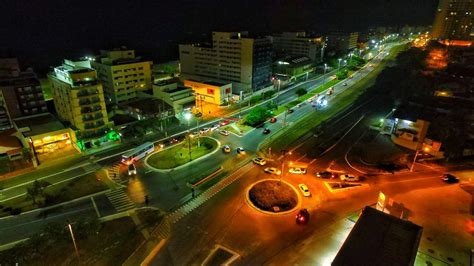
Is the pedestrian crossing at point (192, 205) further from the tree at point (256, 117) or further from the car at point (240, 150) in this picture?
the tree at point (256, 117)

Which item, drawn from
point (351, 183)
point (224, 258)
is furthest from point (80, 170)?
point (351, 183)

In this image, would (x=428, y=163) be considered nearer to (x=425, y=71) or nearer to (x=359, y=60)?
(x=425, y=71)

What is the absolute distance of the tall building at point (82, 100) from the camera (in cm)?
5566

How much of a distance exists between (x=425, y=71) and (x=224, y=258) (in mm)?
109762

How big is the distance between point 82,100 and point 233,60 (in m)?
51.7

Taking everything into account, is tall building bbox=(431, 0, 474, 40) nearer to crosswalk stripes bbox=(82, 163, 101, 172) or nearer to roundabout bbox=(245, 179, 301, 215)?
roundabout bbox=(245, 179, 301, 215)

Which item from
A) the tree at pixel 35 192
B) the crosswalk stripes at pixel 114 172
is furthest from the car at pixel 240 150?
the tree at pixel 35 192

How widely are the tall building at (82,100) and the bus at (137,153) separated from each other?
38.2 ft

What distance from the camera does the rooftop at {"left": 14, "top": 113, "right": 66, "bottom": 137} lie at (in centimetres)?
5237

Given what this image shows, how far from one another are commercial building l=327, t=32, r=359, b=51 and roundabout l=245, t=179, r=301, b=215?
155414 mm

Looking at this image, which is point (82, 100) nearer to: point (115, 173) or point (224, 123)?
point (115, 173)

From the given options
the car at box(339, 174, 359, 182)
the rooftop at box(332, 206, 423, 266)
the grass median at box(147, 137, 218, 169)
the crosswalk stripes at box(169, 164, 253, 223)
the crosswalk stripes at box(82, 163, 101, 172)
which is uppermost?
the rooftop at box(332, 206, 423, 266)

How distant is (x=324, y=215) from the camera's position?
36938mm

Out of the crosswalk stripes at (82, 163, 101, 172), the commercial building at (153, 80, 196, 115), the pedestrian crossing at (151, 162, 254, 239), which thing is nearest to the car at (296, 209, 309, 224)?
the pedestrian crossing at (151, 162, 254, 239)
